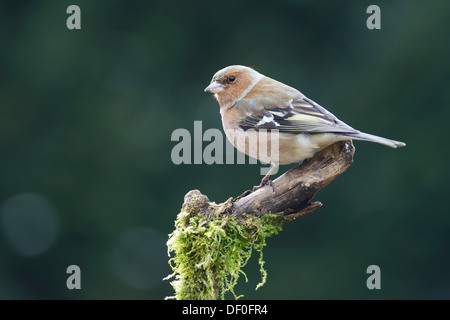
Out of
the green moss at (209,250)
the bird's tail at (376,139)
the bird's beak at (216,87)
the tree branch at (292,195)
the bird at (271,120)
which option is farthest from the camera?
→ the bird's beak at (216,87)

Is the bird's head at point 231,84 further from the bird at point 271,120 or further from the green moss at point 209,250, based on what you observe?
the green moss at point 209,250

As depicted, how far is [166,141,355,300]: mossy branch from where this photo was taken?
11.1 feet

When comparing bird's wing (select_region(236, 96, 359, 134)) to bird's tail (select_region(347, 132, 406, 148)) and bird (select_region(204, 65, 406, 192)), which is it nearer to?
bird (select_region(204, 65, 406, 192))

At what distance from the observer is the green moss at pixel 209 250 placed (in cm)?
336

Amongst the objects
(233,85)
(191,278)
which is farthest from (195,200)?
(233,85)

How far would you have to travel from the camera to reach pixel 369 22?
23.7 ft

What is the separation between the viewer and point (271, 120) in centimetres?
403

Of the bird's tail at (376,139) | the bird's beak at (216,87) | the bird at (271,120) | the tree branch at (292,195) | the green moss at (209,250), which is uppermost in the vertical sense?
the bird's beak at (216,87)

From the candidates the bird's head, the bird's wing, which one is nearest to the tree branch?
the bird's wing

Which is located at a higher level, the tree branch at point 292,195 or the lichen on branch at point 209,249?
the tree branch at point 292,195

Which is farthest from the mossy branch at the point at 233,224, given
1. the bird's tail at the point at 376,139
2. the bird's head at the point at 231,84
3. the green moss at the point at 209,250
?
the bird's head at the point at 231,84

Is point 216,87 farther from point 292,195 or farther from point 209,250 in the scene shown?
point 209,250

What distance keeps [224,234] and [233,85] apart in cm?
161

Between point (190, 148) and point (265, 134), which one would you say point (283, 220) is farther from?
point (190, 148)
